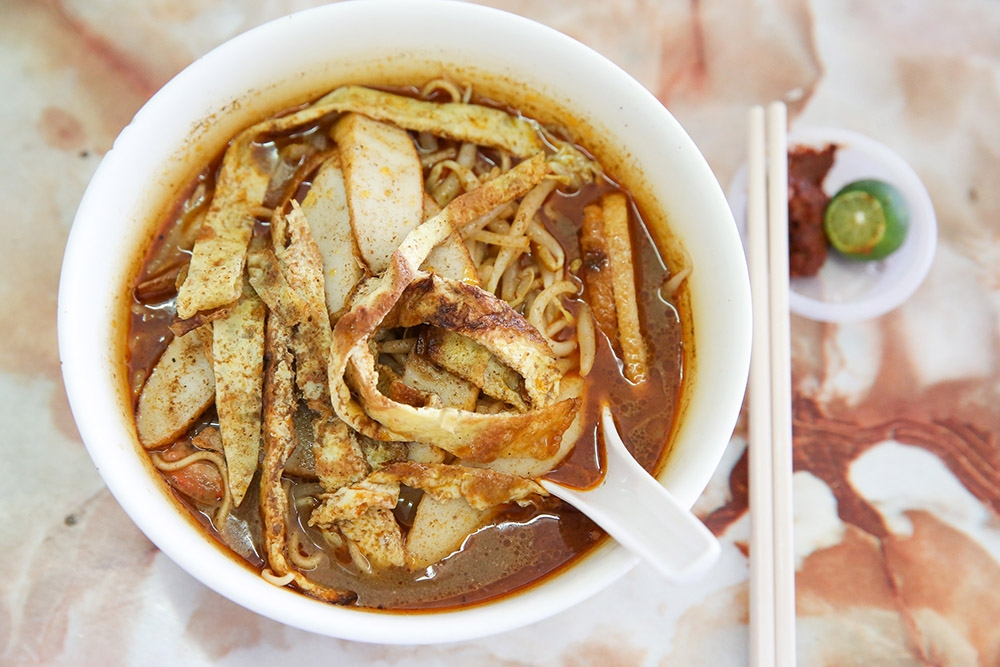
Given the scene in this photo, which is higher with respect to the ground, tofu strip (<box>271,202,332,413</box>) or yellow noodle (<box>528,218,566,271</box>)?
yellow noodle (<box>528,218,566,271</box>)

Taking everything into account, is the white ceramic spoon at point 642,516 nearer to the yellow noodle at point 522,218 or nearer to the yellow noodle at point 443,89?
the yellow noodle at point 522,218

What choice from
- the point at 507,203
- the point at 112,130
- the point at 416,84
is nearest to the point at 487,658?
the point at 507,203

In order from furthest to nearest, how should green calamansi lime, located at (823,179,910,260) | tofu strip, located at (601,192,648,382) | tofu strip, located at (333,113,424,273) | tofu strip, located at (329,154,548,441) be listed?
green calamansi lime, located at (823,179,910,260)
tofu strip, located at (601,192,648,382)
tofu strip, located at (333,113,424,273)
tofu strip, located at (329,154,548,441)

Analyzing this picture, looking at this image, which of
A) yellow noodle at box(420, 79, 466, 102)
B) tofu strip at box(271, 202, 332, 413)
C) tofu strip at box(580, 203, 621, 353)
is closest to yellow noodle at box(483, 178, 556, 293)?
tofu strip at box(580, 203, 621, 353)

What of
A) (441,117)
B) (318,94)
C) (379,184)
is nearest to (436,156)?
(441,117)

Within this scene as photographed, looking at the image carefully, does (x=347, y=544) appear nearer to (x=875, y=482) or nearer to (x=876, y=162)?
(x=875, y=482)

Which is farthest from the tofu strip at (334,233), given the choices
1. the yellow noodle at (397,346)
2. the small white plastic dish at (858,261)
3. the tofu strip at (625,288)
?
the small white plastic dish at (858,261)

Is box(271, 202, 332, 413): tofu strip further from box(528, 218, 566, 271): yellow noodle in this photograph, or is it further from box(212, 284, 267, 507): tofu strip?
box(528, 218, 566, 271): yellow noodle
